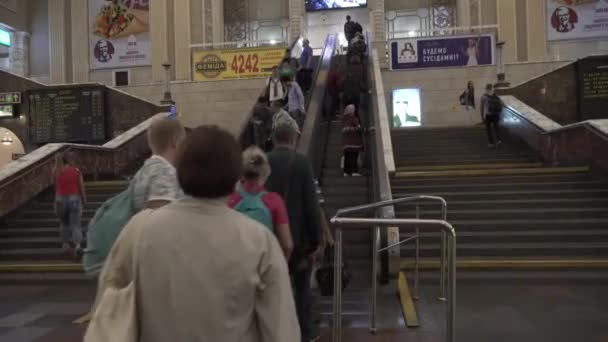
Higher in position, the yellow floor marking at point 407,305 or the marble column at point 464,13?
the marble column at point 464,13

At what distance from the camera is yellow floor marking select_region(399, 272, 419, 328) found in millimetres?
4660

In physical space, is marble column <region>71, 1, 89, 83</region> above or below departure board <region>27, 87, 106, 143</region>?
above

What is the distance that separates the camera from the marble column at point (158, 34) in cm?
2206

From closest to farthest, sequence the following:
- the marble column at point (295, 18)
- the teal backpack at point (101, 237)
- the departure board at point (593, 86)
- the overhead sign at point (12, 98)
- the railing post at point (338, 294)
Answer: the teal backpack at point (101, 237), the railing post at point (338, 294), the departure board at point (593, 86), the overhead sign at point (12, 98), the marble column at point (295, 18)

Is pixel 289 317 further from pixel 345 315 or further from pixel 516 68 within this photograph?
pixel 516 68

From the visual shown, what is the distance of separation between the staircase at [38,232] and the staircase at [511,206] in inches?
184

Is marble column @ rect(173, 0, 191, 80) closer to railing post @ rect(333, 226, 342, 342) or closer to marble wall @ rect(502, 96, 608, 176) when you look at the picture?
marble wall @ rect(502, 96, 608, 176)

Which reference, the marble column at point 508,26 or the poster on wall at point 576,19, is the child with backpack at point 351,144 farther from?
the poster on wall at point 576,19

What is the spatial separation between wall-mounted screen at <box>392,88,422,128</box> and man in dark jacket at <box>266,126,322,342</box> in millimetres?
14219

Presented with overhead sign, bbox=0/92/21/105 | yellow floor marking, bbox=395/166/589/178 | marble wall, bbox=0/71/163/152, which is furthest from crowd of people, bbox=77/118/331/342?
overhead sign, bbox=0/92/21/105

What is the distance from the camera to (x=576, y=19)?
65.2ft

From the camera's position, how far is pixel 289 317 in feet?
4.78

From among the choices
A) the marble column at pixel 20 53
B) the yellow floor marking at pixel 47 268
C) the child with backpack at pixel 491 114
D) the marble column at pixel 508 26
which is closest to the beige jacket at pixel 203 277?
the yellow floor marking at pixel 47 268

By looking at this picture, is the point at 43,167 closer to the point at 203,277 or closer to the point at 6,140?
the point at 6,140
